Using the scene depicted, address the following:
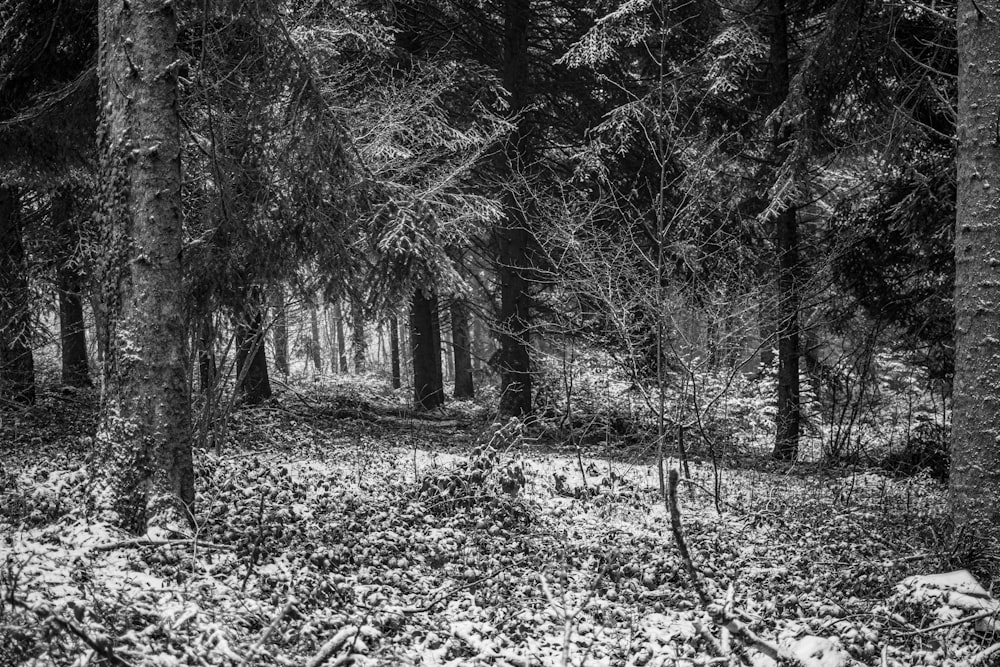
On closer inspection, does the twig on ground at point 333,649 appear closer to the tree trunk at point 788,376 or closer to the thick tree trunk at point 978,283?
the thick tree trunk at point 978,283

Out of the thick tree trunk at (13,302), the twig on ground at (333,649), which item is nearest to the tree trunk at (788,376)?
the twig on ground at (333,649)

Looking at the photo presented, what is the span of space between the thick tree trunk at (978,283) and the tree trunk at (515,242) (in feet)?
26.1

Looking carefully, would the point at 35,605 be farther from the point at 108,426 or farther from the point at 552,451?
the point at 552,451

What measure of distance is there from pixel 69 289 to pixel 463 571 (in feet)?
31.3

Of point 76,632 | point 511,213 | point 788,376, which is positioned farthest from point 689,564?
point 511,213

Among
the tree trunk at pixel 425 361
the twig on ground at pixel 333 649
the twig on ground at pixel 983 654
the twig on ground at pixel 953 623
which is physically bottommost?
the twig on ground at pixel 983 654

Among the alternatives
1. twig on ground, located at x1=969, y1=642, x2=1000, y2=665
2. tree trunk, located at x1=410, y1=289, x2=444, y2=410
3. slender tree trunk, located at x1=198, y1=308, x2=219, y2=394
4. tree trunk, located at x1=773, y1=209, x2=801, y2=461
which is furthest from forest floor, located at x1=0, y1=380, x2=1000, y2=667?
tree trunk, located at x1=410, y1=289, x2=444, y2=410

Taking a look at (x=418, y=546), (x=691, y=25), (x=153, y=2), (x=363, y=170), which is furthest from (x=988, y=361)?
(x=691, y=25)

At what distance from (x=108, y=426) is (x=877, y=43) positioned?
902 centimetres

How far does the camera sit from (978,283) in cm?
517

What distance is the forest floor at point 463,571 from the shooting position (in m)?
3.73

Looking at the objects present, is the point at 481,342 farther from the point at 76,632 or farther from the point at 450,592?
the point at 76,632

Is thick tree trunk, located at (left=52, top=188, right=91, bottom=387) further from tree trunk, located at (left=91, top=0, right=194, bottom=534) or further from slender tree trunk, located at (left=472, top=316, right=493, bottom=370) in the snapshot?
slender tree trunk, located at (left=472, top=316, right=493, bottom=370)

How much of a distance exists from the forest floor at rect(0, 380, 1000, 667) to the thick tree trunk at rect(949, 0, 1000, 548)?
0.58m
